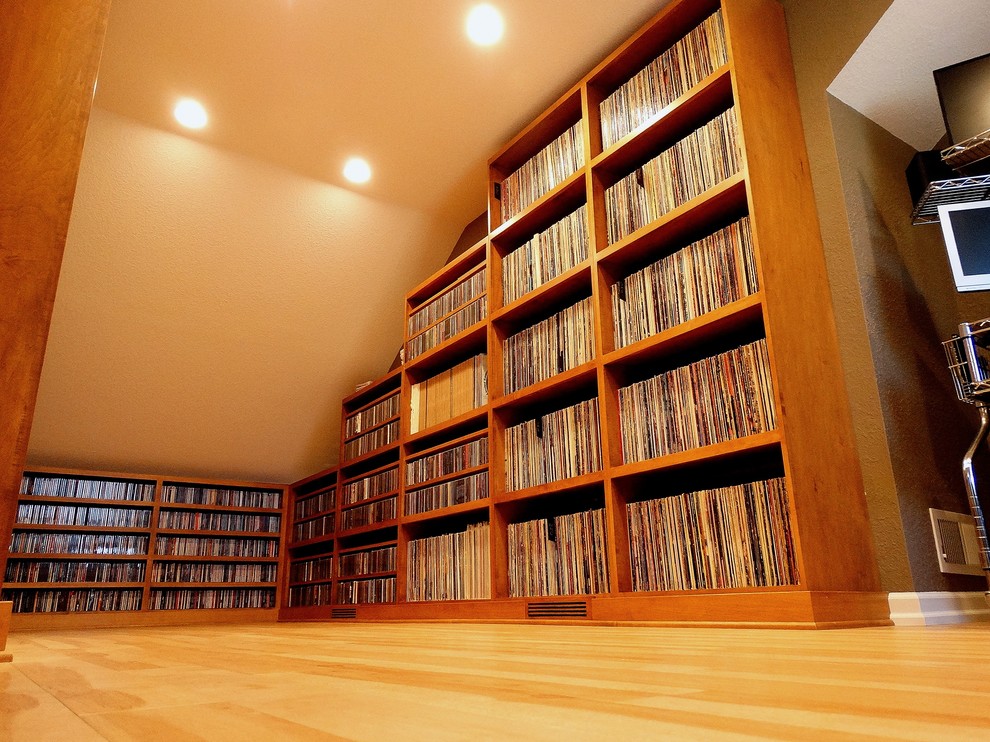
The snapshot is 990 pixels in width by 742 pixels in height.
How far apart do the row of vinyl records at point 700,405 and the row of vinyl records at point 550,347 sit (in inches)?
12.4

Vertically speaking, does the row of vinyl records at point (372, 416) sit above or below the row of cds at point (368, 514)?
above

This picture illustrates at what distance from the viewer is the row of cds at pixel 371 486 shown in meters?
3.86

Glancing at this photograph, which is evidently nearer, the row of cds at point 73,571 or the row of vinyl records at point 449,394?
the row of vinyl records at point 449,394

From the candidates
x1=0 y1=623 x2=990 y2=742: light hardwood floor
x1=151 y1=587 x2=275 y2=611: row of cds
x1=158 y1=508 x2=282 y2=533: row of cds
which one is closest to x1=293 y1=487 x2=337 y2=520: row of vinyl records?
x1=158 y1=508 x2=282 y2=533: row of cds

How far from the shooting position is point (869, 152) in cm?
257

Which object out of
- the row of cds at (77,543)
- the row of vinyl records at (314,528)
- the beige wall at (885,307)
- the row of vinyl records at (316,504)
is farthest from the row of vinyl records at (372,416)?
the beige wall at (885,307)

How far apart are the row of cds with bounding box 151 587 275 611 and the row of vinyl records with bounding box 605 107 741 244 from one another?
3.58 meters

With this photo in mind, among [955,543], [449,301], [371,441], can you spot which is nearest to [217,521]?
[371,441]

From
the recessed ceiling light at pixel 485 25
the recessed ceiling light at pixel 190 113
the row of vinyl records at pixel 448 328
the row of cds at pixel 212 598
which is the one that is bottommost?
the row of cds at pixel 212 598

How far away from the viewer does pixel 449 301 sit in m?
3.69

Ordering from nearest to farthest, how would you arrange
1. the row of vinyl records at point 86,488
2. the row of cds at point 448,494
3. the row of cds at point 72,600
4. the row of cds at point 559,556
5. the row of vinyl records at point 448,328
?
the row of cds at point 559,556 → the row of cds at point 448,494 → the row of vinyl records at point 448,328 → the row of cds at point 72,600 → the row of vinyl records at point 86,488

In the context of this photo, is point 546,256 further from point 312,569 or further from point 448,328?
point 312,569

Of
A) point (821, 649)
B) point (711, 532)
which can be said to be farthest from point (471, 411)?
point (821, 649)

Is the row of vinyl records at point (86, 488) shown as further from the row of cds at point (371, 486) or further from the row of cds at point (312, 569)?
the row of cds at point (371, 486)
